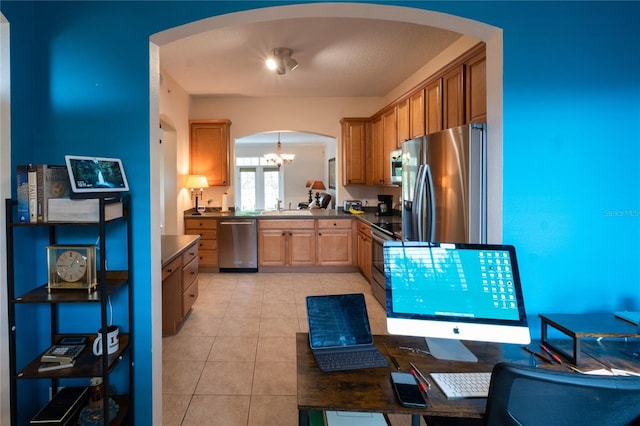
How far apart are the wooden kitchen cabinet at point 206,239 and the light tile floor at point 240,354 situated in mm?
620

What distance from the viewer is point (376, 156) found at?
5441 mm

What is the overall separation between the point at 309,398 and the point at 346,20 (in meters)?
2.96

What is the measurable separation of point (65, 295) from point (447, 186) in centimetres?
231

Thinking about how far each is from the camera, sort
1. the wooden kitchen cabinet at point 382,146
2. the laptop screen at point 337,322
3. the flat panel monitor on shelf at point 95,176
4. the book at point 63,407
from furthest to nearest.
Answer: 1. the wooden kitchen cabinet at point 382,146
2. the book at point 63,407
3. the flat panel monitor on shelf at point 95,176
4. the laptop screen at point 337,322

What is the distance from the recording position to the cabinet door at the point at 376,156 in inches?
204

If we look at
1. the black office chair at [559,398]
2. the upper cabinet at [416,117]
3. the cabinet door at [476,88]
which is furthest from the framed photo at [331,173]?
the black office chair at [559,398]

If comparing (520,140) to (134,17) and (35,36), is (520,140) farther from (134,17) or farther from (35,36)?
(35,36)

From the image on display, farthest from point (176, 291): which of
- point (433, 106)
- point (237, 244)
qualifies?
point (433, 106)

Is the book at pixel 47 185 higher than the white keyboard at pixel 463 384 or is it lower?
higher

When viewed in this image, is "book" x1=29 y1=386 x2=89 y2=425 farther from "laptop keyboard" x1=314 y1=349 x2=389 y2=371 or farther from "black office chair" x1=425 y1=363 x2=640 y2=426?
"black office chair" x1=425 y1=363 x2=640 y2=426

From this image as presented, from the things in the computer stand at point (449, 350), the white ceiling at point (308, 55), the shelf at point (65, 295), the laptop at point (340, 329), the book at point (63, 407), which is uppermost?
the white ceiling at point (308, 55)

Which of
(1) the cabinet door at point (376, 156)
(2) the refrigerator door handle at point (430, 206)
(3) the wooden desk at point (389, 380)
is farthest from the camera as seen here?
(1) the cabinet door at point (376, 156)

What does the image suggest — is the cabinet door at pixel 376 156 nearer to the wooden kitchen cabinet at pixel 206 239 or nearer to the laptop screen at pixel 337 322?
the wooden kitchen cabinet at pixel 206 239

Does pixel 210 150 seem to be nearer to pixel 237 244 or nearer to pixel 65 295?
pixel 237 244
